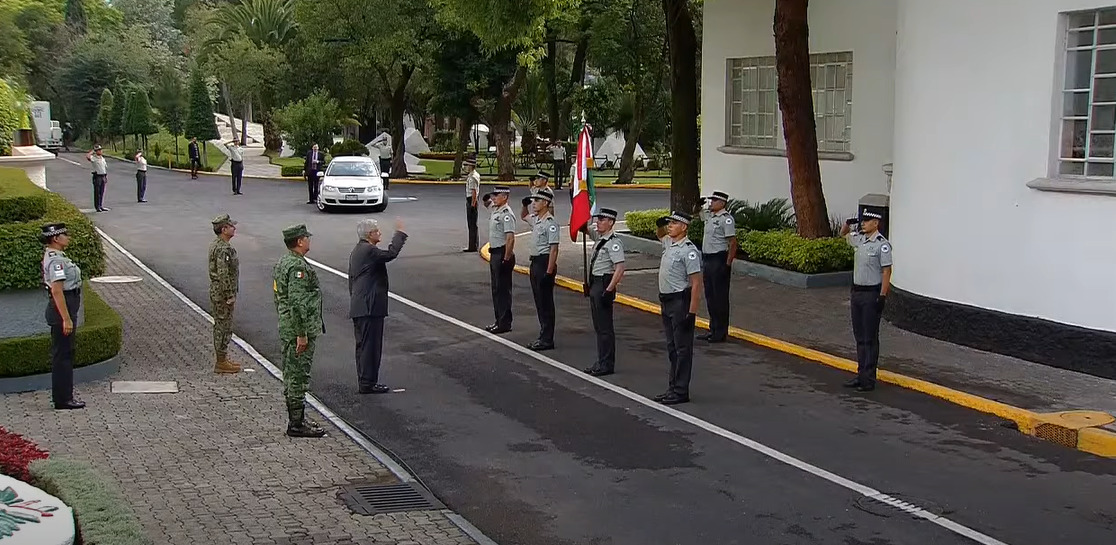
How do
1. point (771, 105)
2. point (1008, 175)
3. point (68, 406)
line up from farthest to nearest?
point (771, 105), point (1008, 175), point (68, 406)

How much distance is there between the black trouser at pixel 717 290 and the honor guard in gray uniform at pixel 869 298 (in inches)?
99.3

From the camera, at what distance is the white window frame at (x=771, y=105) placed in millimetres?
19750

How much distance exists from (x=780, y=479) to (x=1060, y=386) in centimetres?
429

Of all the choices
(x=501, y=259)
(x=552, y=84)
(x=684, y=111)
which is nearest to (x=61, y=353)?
(x=501, y=259)

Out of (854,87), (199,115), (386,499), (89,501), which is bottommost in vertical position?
(386,499)

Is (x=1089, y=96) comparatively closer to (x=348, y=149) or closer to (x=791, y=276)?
(x=791, y=276)

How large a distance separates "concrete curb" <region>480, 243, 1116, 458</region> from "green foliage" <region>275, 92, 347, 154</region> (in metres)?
33.0

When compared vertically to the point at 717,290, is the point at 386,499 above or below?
below

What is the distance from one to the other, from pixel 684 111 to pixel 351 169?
1105cm

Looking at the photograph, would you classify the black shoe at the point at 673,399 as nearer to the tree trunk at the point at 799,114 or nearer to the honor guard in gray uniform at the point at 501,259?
the honor guard in gray uniform at the point at 501,259

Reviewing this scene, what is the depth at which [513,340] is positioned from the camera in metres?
14.0

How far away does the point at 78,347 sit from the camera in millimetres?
11625

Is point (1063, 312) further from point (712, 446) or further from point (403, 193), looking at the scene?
point (403, 193)

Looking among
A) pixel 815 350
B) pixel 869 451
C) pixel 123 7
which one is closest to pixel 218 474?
pixel 869 451
